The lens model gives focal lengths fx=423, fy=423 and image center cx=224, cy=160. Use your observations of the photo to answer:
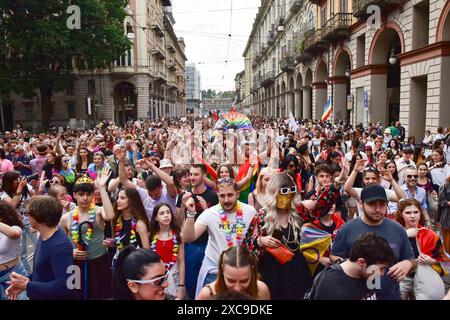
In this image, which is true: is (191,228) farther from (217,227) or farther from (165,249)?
(165,249)

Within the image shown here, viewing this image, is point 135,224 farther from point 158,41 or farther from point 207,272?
point 158,41

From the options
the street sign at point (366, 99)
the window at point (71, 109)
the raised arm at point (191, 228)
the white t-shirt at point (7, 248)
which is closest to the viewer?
the raised arm at point (191, 228)

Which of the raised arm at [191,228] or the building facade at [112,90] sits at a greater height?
the building facade at [112,90]

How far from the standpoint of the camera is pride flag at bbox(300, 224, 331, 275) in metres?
3.88

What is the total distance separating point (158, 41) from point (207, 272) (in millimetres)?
60310

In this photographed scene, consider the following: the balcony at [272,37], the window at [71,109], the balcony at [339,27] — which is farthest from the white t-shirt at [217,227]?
the balcony at [272,37]

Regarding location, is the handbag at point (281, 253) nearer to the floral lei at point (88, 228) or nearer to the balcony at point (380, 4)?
the floral lei at point (88, 228)

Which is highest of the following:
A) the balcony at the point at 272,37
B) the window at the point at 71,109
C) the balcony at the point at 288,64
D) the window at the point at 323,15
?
the balcony at the point at 272,37

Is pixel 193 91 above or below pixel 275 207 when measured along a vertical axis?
above

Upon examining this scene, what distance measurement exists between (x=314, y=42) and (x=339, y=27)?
5.77 metres

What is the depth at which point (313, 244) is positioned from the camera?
3.92 m

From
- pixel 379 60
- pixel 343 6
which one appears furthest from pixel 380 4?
pixel 343 6

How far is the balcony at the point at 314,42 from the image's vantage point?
29212 millimetres

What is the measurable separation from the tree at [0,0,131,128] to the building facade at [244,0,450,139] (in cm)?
1594
